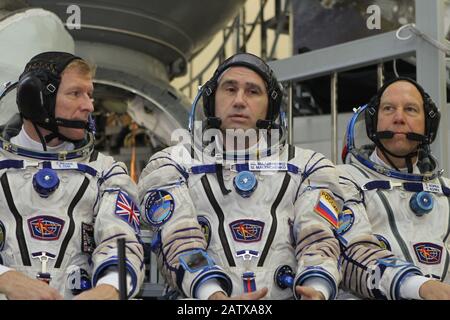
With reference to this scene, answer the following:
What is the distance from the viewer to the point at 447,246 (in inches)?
91.0

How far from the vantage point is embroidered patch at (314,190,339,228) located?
2121mm

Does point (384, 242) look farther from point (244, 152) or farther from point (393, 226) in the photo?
point (244, 152)

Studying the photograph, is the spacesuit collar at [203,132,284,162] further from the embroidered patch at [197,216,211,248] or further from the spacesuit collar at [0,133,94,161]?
the spacesuit collar at [0,133,94,161]

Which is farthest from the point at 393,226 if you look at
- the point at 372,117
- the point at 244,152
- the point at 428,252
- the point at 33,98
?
the point at 33,98

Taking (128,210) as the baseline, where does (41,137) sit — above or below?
above

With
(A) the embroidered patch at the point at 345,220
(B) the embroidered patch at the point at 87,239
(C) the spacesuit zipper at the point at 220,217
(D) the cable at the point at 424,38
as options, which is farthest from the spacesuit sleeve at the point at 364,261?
(D) the cable at the point at 424,38

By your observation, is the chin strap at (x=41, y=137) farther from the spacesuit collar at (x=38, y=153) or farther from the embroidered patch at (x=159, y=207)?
the embroidered patch at (x=159, y=207)

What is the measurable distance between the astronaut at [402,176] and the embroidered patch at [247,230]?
0.76 feet

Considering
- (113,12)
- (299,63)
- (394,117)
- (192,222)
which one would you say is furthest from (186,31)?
(192,222)

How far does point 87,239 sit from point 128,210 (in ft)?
0.45

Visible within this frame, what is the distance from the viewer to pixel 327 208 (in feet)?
7.00

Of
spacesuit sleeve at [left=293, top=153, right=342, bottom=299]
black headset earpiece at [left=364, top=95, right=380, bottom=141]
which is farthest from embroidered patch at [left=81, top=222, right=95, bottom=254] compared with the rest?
black headset earpiece at [left=364, top=95, right=380, bottom=141]

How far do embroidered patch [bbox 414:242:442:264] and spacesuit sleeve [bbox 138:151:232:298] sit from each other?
57 centimetres

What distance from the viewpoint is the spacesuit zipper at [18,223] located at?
2070mm
